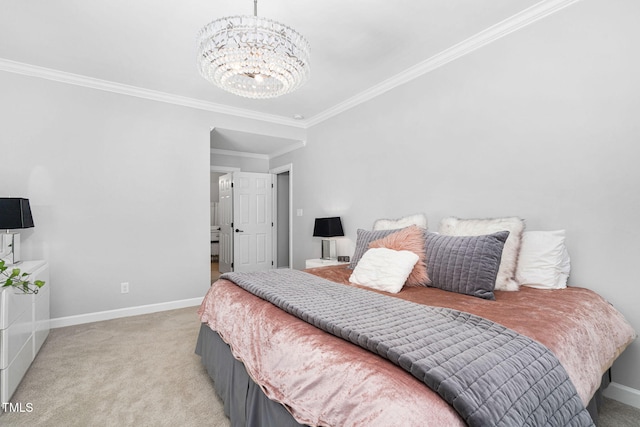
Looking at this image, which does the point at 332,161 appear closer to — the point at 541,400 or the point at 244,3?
the point at 244,3

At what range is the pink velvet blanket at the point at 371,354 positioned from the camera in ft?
2.85

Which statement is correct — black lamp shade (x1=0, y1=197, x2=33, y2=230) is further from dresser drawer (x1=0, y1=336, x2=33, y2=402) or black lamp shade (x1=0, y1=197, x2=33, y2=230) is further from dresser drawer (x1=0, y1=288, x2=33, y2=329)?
dresser drawer (x1=0, y1=336, x2=33, y2=402)

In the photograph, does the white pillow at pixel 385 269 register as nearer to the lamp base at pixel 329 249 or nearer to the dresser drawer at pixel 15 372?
the lamp base at pixel 329 249

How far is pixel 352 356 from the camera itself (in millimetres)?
1058

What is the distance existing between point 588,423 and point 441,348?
1.85ft

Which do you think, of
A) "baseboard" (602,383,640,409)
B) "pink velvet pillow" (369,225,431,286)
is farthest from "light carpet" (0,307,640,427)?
"pink velvet pillow" (369,225,431,286)

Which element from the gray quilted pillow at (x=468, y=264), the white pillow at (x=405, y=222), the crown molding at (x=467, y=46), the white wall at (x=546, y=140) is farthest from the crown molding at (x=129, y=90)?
the gray quilted pillow at (x=468, y=264)

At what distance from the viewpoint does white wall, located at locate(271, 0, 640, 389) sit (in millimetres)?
1910

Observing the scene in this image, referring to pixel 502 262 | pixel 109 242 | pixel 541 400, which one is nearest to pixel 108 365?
pixel 109 242

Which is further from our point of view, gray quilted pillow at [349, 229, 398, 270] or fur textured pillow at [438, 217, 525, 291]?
gray quilted pillow at [349, 229, 398, 270]

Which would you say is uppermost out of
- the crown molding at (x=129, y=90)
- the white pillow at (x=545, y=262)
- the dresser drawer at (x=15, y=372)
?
the crown molding at (x=129, y=90)

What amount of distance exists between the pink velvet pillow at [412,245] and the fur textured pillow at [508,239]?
0.36m

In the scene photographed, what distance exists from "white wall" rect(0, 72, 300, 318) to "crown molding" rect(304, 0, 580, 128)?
198cm

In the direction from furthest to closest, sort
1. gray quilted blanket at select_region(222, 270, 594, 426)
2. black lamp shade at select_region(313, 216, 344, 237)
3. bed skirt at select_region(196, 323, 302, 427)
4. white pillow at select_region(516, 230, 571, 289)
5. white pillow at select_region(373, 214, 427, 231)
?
black lamp shade at select_region(313, 216, 344, 237) → white pillow at select_region(373, 214, 427, 231) → white pillow at select_region(516, 230, 571, 289) → bed skirt at select_region(196, 323, 302, 427) → gray quilted blanket at select_region(222, 270, 594, 426)
